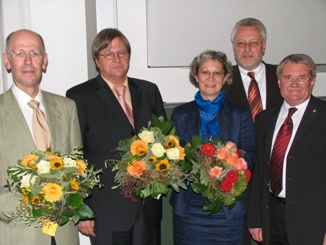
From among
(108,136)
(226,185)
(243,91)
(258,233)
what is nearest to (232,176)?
(226,185)

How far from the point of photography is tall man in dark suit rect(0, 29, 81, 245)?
2400 millimetres

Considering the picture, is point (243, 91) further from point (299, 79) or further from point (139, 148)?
point (139, 148)

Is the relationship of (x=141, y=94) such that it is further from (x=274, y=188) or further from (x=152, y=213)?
(x=274, y=188)

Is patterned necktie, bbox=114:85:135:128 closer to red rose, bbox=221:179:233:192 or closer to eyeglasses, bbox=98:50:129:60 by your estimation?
eyeglasses, bbox=98:50:129:60

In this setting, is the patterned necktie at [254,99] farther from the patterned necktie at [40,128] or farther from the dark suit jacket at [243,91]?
the patterned necktie at [40,128]

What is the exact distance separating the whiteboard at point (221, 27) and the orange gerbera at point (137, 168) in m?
1.82

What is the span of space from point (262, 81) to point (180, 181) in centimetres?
128

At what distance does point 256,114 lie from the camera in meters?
3.21

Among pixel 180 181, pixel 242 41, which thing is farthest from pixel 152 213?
pixel 242 41

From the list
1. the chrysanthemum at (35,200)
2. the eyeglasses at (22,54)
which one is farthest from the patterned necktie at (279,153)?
the eyeglasses at (22,54)

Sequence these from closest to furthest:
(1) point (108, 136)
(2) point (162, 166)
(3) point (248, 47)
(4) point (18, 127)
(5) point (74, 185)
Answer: (5) point (74, 185), (4) point (18, 127), (2) point (162, 166), (1) point (108, 136), (3) point (248, 47)

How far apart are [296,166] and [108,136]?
48.6 inches

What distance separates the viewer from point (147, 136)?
262cm

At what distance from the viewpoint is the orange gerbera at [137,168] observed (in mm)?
2520
